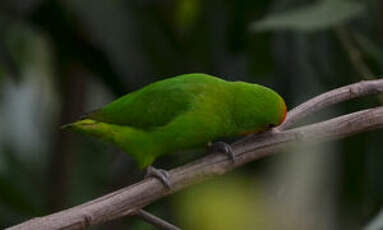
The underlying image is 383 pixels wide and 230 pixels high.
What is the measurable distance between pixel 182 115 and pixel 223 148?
0.16 m

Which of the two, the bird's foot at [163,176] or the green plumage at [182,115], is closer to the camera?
the bird's foot at [163,176]

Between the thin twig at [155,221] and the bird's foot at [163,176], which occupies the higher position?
the bird's foot at [163,176]

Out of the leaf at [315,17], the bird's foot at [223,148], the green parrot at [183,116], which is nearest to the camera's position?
the bird's foot at [223,148]

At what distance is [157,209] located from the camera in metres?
2.91

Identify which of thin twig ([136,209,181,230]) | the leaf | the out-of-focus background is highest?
the leaf

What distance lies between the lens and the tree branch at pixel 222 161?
4.68 ft

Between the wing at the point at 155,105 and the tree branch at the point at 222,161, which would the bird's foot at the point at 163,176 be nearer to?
the tree branch at the point at 222,161

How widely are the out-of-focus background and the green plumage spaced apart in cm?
27

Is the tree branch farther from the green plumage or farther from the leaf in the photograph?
the leaf

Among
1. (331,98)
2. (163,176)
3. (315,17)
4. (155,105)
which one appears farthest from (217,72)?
(163,176)

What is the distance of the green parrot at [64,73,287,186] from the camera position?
1694 mm

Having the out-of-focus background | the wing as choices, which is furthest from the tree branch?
the out-of-focus background

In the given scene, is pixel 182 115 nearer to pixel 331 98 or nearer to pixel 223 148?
pixel 223 148

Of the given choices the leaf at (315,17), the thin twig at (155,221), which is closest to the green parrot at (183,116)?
the thin twig at (155,221)
